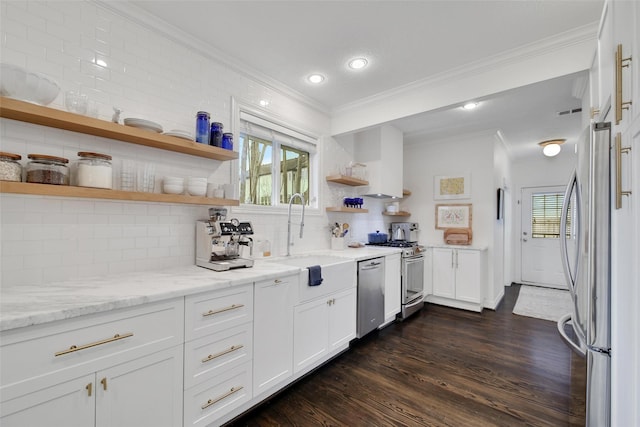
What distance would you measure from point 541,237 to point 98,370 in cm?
737

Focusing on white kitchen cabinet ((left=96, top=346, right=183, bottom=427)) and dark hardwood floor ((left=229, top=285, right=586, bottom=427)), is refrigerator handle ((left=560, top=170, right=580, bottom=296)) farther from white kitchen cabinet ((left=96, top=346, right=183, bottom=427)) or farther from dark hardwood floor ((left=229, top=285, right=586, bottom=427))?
white kitchen cabinet ((left=96, top=346, right=183, bottom=427))

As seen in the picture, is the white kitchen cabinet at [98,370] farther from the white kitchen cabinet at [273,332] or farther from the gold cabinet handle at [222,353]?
the white kitchen cabinet at [273,332]

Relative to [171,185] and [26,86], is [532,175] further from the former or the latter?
[26,86]

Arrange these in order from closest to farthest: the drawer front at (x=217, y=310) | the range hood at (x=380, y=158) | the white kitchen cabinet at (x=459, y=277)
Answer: the drawer front at (x=217, y=310), the range hood at (x=380, y=158), the white kitchen cabinet at (x=459, y=277)

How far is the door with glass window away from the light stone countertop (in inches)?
246

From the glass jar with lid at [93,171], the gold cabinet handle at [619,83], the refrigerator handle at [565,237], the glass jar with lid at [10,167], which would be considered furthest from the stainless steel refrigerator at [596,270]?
the glass jar with lid at [10,167]

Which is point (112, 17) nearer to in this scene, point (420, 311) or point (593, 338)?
point (593, 338)

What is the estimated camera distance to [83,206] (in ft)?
5.43

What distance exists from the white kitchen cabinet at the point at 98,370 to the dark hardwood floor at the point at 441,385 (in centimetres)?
74

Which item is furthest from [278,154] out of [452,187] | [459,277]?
[459,277]

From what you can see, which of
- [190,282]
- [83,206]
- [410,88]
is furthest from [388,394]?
[410,88]

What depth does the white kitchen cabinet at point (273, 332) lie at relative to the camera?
183cm

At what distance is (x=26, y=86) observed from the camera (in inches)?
53.2

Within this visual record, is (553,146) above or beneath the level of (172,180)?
above
